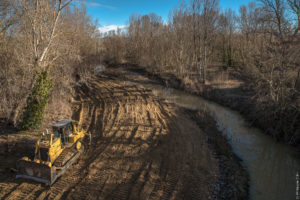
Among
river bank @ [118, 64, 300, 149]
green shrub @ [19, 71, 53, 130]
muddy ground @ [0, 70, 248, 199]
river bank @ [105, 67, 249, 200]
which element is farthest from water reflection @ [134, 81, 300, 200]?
green shrub @ [19, 71, 53, 130]

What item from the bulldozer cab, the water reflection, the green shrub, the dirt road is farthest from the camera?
the green shrub

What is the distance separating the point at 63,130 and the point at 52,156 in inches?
53.1

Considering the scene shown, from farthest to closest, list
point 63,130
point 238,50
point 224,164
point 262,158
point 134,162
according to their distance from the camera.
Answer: point 238,50 < point 262,158 < point 224,164 < point 134,162 < point 63,130

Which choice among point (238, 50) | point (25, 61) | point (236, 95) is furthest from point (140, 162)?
point (238, 50)

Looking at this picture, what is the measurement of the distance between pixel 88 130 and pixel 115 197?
619cm

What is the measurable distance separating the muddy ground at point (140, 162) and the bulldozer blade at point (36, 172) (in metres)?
0.21

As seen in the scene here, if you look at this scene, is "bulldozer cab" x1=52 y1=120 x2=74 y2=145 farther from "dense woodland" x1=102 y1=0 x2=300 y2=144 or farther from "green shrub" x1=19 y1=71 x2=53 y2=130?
"dense woodland" x1=102 y1=0 x2=300 y2=144

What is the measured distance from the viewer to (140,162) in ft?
29.7

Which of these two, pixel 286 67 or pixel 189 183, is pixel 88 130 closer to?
pixel 189 183

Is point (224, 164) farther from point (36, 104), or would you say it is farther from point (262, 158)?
point (36, 104)

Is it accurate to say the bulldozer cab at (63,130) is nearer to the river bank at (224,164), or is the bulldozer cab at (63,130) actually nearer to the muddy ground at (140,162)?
the muddy ground at (140,162)

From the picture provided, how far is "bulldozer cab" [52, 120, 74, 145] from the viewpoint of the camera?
8459 millimetres

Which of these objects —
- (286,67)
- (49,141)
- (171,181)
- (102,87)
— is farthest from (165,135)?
(102,87)

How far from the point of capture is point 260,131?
13594mm
